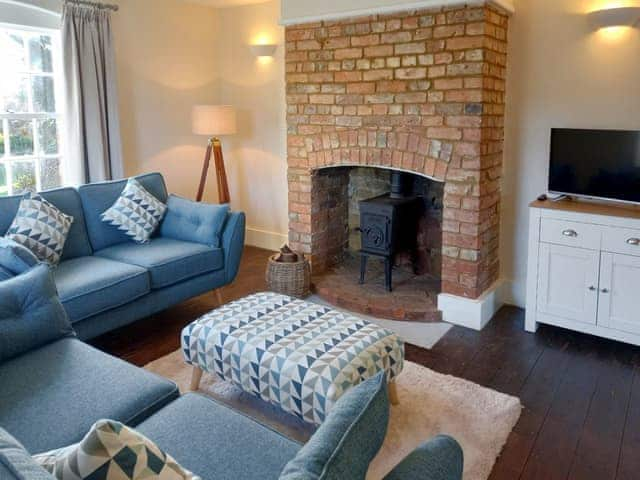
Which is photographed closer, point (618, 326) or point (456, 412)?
point (456, 412)

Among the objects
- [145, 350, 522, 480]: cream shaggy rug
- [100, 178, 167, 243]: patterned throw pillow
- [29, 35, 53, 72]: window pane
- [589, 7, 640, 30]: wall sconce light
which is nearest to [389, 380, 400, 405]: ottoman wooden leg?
[145, 350, 522, 480]: cream shaggy rug

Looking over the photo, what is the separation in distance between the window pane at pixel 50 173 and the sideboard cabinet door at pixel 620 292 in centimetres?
401

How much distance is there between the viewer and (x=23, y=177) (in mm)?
4191

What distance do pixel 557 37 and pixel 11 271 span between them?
3.37 metres

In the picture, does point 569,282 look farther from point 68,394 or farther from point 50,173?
point 50,173

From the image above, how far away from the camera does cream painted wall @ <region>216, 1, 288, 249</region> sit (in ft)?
16.3

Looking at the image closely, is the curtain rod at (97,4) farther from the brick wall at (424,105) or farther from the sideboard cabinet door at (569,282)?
the sideboard cabinet door at (569,282)

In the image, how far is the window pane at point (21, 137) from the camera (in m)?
4.09

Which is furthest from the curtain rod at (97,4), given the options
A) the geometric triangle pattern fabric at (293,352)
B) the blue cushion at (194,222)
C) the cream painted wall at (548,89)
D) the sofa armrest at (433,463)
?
the sofa armrest at (433,463)

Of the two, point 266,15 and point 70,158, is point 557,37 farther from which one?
point 70,158

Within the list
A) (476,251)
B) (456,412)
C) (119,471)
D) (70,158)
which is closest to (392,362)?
(456,412)

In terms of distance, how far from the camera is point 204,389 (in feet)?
8.92

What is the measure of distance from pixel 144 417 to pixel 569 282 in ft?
Answer: 8.22

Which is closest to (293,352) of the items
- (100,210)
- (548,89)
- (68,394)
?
(68,394)
